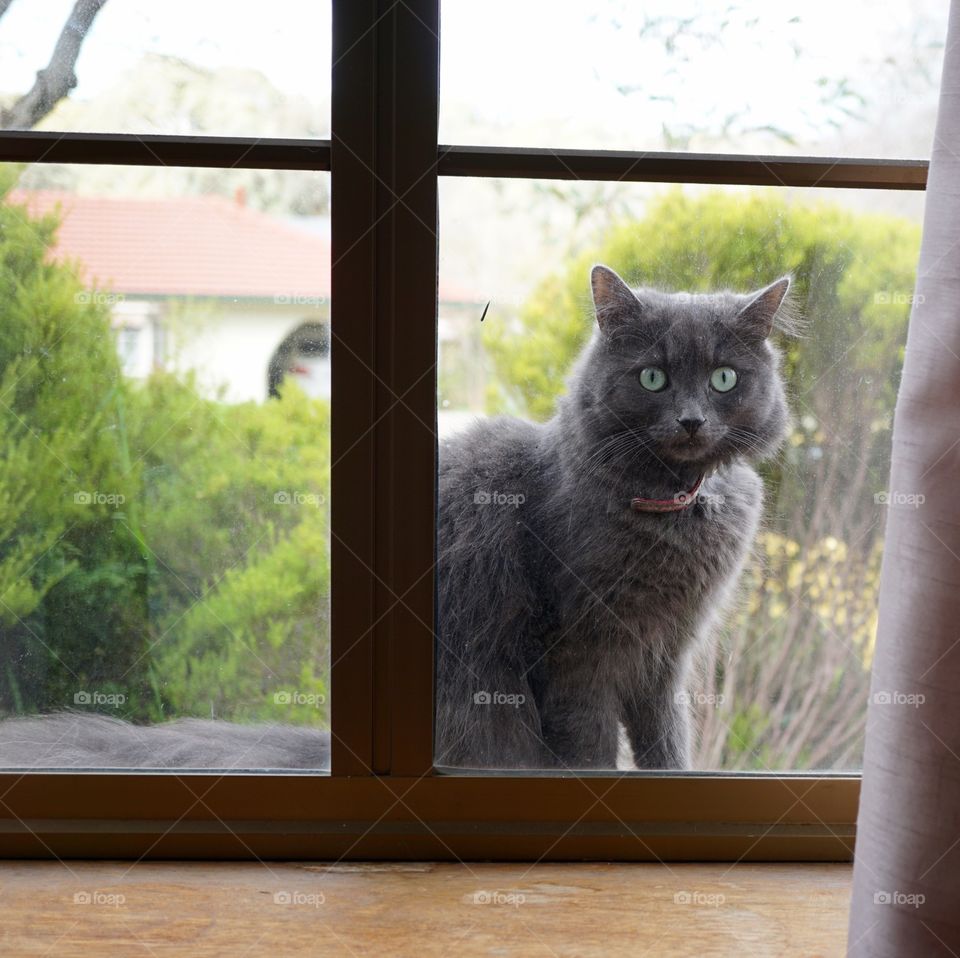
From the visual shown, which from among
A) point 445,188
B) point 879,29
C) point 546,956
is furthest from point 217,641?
point 879,29

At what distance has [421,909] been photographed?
3.48 ft

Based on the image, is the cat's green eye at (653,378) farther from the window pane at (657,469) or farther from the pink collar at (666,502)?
the pink collar at (666,502)

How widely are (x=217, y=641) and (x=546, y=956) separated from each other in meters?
0.61

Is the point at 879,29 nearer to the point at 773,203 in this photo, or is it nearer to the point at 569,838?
the point at 773,203

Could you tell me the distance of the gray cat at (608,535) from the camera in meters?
1.18

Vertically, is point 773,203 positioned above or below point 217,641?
above

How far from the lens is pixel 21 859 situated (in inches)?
45.9
